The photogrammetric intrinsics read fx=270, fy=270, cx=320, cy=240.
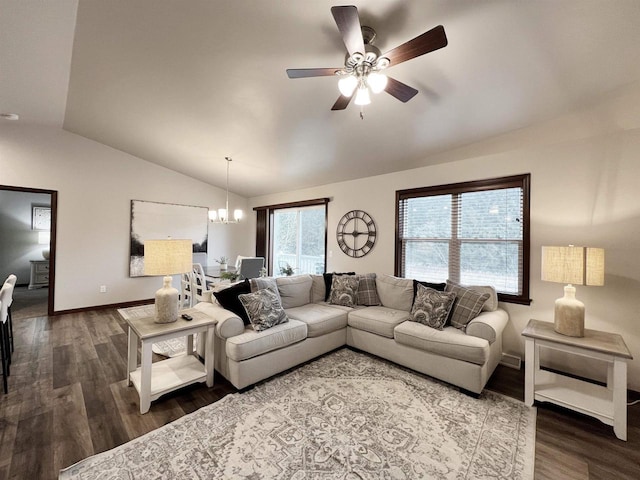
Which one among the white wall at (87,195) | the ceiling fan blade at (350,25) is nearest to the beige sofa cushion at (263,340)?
the ceiling fan blade at (350,25)

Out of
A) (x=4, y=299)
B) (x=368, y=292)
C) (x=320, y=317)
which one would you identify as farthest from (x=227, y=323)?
(x=4, y=299)

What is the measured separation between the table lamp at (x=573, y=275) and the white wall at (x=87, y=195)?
6583mm

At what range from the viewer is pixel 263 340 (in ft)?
8.51

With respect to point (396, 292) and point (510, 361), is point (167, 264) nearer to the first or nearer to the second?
point (396, 292)

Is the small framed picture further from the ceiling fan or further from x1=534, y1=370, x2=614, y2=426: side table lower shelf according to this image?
x1=534, y1=370, x2=614, y2=426: side table lower shelf

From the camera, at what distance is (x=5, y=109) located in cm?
378

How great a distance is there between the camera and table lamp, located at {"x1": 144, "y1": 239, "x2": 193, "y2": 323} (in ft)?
7.60

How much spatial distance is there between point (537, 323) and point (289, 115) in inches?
134

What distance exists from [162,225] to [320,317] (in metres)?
4.49

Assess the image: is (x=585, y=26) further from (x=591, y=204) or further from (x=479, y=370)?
(x=479, y=370)

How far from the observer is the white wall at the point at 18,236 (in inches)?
264

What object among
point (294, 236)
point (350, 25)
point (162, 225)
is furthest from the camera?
point (294, 236)

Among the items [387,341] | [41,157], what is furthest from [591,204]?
[41,157]

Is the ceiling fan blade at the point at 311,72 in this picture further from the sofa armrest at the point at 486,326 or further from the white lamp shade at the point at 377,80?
the sofa armrest at the point at 486,326
